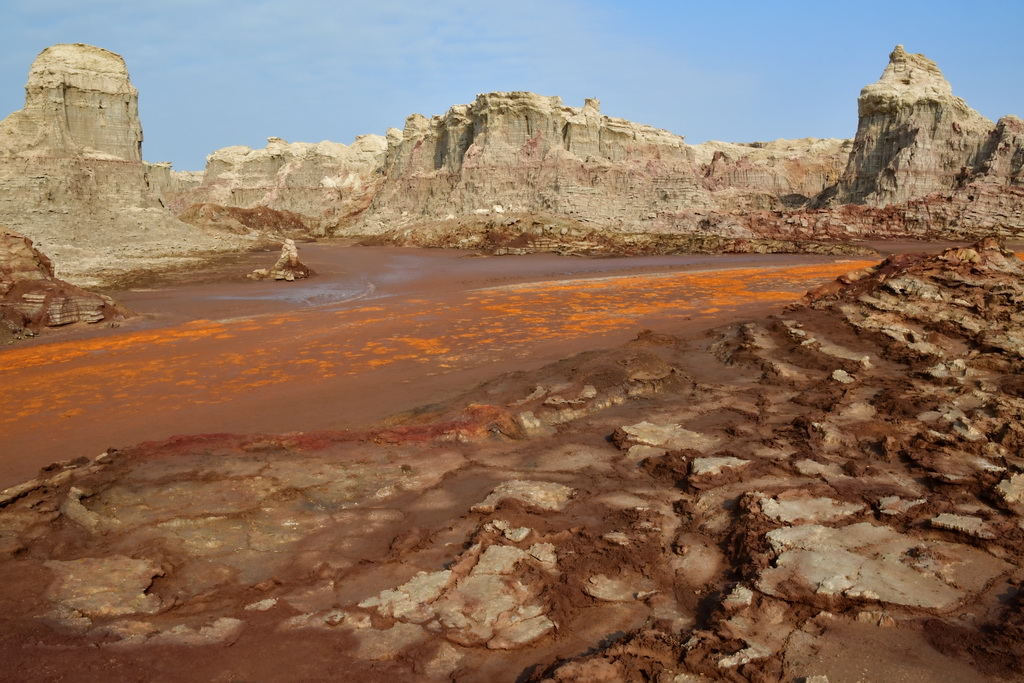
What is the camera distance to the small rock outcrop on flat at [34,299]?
15422 mm

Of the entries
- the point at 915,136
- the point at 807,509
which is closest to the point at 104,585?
the point at 807,509

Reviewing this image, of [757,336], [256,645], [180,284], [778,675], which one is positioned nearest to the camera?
[778,675]

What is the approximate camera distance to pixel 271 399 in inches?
373

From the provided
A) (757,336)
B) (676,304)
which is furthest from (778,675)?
(676,304)

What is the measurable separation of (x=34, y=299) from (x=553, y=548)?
17.4 meters

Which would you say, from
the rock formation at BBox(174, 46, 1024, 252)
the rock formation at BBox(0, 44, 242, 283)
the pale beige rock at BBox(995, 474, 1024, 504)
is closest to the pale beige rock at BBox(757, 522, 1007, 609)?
the pale beige rock at BBox(995, 474, 1024, 504)

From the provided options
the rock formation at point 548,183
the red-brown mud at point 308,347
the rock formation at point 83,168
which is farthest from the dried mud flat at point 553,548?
the rock formation at point 83,168

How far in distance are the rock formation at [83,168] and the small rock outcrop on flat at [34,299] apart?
18000 millimetres

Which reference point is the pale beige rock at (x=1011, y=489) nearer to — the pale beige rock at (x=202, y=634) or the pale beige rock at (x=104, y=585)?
the pale beige rock at (x=202, y=634)

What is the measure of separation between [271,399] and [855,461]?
306 inches

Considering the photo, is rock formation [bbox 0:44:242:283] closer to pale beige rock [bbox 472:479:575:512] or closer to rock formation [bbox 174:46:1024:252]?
rock formation [bbox 174:46:1024:252]

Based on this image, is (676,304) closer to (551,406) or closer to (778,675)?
(551,406)

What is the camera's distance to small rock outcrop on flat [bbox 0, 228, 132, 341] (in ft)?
50.6

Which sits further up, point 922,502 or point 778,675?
point 922,502
